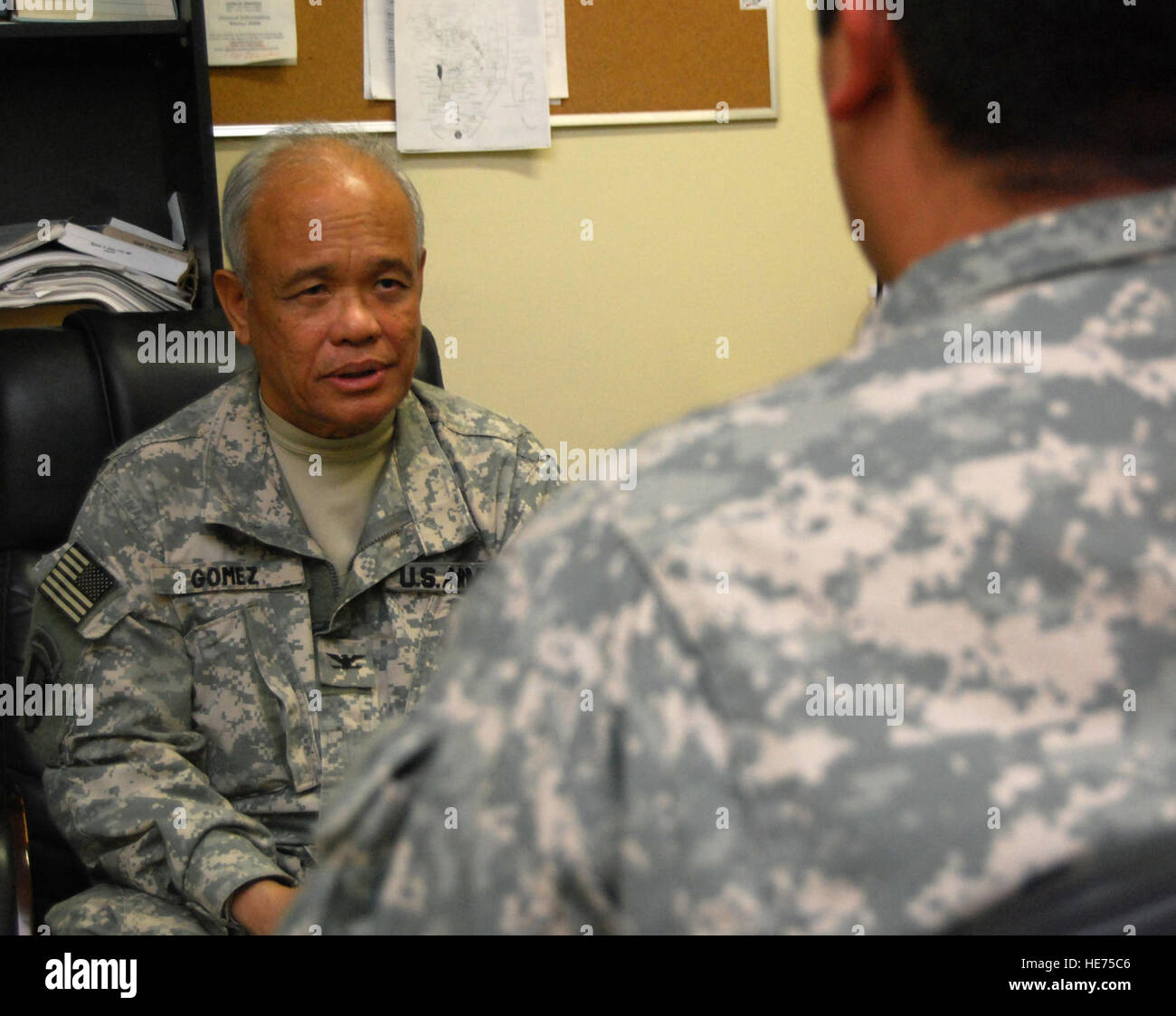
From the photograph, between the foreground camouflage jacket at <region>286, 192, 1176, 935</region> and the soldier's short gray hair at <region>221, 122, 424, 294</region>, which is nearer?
the foreground camouflage jacket at <region>286, 192, 1176, 935</region>

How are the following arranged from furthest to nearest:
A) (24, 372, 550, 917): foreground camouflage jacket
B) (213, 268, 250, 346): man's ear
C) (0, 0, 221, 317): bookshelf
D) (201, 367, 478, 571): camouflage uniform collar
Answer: (0, 0, 221, 317): bookshelf, (213, 268, 250, 346): man's ear, (201, 367, 478, 571): camouflage uniform collar, (24, 372, 550, 917): foreground camouflage jacket

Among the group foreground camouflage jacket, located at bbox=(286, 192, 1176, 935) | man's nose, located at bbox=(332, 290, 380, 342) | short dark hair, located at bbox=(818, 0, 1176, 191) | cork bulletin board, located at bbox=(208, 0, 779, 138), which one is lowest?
foreground camouflage jacket, located at bbox=(286, 192, 1176, 935)

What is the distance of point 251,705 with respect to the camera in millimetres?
1375

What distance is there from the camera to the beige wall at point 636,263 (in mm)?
2117

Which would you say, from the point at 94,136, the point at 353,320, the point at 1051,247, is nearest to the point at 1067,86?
the point at 1051,247

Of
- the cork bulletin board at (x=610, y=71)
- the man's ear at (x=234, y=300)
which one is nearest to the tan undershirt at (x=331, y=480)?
the man's ear at (x=234, y=300)

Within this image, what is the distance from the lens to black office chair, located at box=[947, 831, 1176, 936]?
15.0 inches

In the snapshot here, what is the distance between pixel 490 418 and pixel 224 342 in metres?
0.36

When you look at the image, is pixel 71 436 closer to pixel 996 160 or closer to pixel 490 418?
pixel 490 418

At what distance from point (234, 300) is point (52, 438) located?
28 cm

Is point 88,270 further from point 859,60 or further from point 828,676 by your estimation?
point 828,676

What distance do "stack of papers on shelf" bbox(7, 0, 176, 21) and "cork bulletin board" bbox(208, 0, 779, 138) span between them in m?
0.21

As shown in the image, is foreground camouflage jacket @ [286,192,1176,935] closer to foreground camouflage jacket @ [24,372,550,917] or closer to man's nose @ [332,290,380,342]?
foreground camouflage jacket @ [24,372,550,917]

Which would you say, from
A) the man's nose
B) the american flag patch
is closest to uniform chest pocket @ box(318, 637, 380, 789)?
the american flag patch
